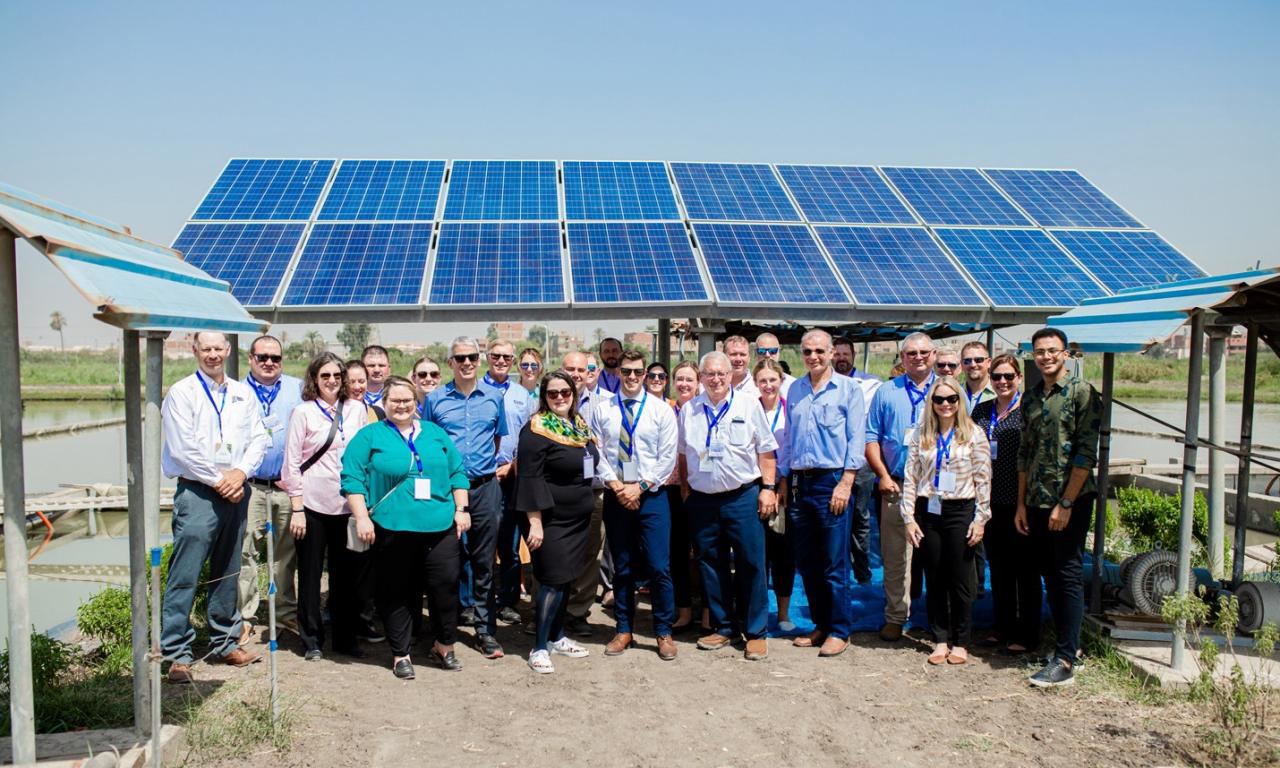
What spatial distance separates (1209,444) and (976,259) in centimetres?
398

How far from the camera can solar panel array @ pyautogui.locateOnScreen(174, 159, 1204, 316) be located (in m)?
8.26

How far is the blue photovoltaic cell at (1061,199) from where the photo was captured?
10.8 metres

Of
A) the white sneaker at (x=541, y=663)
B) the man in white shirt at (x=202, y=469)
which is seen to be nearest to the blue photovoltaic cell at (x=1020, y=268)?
the white sneaker at (x=541, y=663)

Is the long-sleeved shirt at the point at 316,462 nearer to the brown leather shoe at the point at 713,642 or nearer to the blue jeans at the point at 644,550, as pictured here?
the blue jeans at the point at 644,550

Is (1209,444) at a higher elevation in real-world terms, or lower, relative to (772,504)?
higher

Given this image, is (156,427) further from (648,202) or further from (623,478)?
(648,202)

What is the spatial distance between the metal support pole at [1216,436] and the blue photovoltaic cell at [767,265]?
3.06 m

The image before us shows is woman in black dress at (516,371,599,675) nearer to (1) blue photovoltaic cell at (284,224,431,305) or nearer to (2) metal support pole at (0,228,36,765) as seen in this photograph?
(2) metal support pole at (0,228,36,765)

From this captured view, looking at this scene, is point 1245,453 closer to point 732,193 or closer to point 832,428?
point 832,428

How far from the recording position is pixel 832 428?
5934 mm

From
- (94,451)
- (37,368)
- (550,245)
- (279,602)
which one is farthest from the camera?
(37,368)

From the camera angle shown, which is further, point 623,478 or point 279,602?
point 279,602

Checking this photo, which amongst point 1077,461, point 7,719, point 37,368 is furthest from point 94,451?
point 37,368

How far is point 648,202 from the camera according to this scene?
10414mm
